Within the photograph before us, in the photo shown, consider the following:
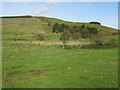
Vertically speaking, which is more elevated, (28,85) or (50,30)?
(50,30)

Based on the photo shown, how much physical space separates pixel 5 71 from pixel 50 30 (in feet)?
285

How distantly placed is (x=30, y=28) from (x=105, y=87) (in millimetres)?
97368

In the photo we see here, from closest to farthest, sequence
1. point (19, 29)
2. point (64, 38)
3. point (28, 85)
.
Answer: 1. point (28, 85)
2. point (64, 38)
3. point (19, 29)

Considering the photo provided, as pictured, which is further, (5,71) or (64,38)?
(64,38)

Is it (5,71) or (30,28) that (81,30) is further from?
(5,71)

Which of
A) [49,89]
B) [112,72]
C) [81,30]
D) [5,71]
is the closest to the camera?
[49,89]

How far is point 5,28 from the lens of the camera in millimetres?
109125

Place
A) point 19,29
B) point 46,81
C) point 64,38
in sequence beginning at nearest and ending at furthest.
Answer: point 46,81
point 64,38
point 19,29

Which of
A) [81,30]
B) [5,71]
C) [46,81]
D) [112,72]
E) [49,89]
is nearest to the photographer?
[49,89]

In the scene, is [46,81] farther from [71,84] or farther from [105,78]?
[105,78]

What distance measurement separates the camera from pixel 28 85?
15.3 m

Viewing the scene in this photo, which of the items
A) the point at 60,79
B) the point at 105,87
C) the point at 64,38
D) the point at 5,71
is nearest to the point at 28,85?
the point at 60,79

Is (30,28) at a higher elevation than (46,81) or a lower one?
higher

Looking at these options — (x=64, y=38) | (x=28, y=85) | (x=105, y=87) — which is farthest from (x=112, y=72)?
(x=64, y=38)
